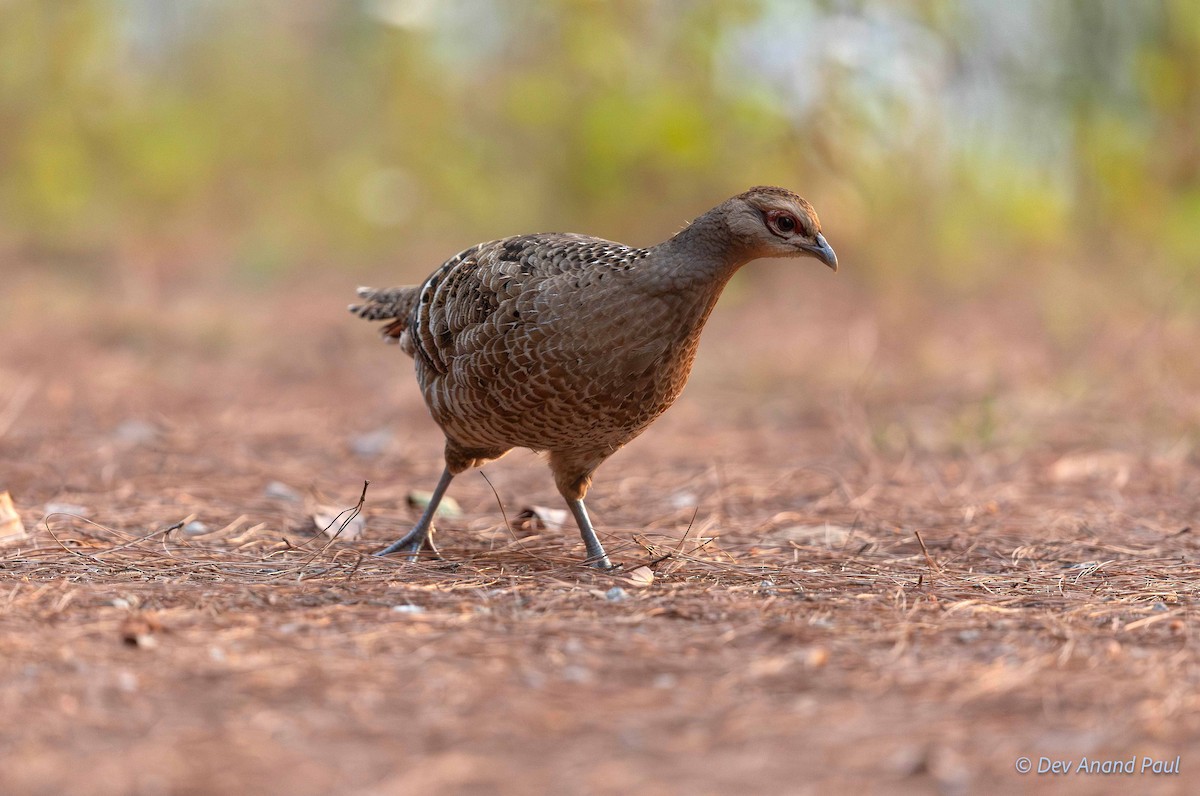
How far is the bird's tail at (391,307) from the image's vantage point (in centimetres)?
484

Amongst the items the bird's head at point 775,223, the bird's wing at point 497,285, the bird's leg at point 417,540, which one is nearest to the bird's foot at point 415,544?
the bird's leg at point 417,540

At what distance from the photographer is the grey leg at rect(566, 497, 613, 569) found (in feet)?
13.4

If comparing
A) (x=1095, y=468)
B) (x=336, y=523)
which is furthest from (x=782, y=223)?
(x=1095, y=468)

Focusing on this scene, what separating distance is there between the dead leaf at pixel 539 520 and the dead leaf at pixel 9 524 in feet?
5.68

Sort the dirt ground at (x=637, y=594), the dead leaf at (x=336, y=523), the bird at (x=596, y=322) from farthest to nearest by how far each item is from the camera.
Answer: the dead leaf at (x=336, y=523) → the bird at (x=596, y=322) → the dirt ground at (x=637, y=594)

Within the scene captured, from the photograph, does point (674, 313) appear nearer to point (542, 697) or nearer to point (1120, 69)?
point (542, 697)

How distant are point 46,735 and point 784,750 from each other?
4.50 ft

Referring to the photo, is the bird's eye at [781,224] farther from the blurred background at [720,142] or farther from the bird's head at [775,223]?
the blurred background at [720,142]

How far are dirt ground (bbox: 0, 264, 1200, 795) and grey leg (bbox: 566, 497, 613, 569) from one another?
0.29 ft

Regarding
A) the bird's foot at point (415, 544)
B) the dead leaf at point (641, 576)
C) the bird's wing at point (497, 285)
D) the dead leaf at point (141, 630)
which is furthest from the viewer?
the bird's foot at point (415, 544)

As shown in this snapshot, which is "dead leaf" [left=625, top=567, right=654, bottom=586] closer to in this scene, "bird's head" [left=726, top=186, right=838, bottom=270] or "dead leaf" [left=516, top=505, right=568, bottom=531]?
"dead leaf" [left=516, top=505, right=568, bottom=531]

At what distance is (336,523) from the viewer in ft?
15.1

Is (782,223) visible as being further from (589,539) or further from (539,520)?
(539,520)

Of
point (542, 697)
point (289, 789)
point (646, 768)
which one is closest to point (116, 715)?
point (289, 789)
